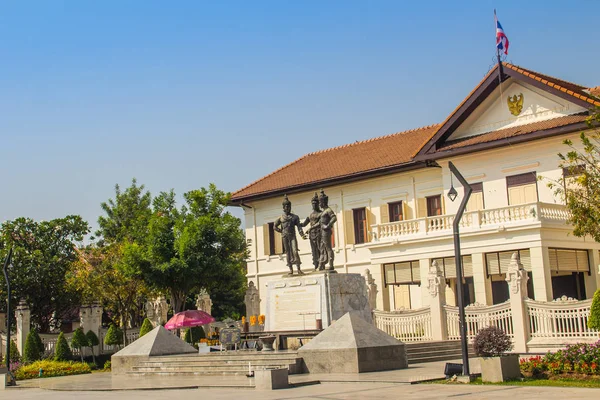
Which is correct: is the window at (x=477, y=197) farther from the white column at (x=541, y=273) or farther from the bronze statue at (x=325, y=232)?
the bronze statue at (x=325, y=232)

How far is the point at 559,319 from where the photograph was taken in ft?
73.9

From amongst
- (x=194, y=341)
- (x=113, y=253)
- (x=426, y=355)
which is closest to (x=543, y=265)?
(x=426, y=355)

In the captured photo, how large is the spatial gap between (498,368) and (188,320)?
54.3 ft

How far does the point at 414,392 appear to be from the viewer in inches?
521

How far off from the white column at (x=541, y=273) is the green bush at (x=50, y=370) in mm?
15623

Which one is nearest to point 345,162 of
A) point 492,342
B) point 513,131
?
point 513,131

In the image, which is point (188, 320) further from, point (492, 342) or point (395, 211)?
point (492, 342)

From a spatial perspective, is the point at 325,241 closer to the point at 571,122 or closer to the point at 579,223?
the point at 579,223

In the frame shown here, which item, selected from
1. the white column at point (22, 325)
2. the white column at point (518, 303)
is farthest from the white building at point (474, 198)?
the white column at point (22, 325)

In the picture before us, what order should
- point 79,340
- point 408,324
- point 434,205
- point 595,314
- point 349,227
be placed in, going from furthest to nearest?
point 349,227 → point 434,205 → point 79,340 → point 408,324 → point 595,314

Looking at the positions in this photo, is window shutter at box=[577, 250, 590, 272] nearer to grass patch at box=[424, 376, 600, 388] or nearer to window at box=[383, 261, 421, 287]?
window at box=[383, 261, 421, 287]

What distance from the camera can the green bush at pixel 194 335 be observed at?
3148 centimetres

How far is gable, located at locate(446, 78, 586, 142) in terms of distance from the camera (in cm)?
3027

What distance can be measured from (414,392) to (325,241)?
9696mm
